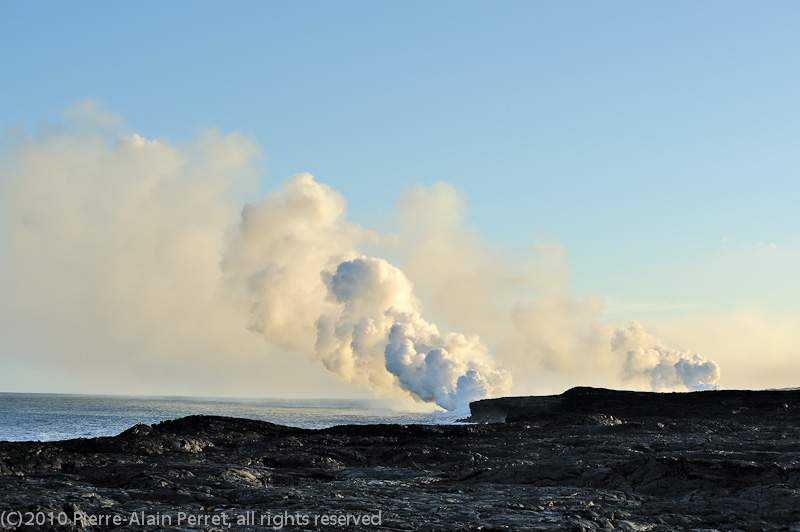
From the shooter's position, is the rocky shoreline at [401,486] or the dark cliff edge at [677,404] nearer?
the rocky shoreline at [401,486]

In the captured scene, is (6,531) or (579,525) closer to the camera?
(6,531)

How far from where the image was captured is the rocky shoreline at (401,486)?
45.5 feet

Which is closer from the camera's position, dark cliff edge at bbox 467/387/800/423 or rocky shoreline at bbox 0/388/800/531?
rocky shoreline at bbox 0/388/800/531

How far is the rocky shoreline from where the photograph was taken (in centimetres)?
1387

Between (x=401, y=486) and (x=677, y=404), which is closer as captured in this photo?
(x=401, y=486)

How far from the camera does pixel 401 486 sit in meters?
19.5

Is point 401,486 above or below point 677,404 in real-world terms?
below

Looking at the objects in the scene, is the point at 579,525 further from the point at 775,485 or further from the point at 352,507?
the point at 775,485

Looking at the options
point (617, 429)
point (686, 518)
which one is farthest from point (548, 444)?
point (686, 518)

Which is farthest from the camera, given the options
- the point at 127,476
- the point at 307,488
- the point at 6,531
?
the point at 127,476

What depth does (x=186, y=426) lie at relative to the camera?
137ft

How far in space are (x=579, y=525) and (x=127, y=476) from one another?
1305 centimetres

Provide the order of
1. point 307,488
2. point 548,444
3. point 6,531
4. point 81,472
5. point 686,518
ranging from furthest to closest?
point 548,444 < point 81,472 < point 307,488 < point 686,518 < point 6,531

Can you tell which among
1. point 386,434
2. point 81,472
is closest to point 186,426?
point 386,434
